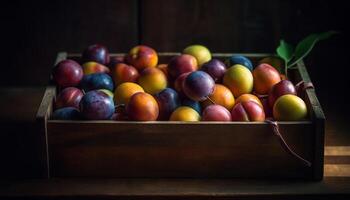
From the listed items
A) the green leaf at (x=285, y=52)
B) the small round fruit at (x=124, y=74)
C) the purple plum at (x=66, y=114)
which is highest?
the green leaf at (x=285, y=52)

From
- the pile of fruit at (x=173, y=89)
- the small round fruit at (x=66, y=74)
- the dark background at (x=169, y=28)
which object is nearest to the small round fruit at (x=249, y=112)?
the pile of fruit at (x=173, y=89)

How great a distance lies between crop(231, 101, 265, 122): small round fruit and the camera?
72.5 inches

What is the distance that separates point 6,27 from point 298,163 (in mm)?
1205

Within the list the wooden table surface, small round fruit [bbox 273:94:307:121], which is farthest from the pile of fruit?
the wooden table surface

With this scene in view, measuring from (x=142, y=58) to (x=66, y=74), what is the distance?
237 millimetres

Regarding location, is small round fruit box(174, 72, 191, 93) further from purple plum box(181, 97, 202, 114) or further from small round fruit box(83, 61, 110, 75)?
small round fruit box(83, 61, 110, 75)

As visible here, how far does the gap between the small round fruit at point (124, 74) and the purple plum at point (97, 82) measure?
0.03 m

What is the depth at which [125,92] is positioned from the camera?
198 cm

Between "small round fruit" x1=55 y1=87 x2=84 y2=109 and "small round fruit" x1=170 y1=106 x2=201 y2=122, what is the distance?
0.27 meters

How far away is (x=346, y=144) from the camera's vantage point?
2033mm

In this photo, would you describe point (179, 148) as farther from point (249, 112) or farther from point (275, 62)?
point (275, 62)

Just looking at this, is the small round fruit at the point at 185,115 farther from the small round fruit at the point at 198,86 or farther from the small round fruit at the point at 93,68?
the small round fruit at the point at 93,68

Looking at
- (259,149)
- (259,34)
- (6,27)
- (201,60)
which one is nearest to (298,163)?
(259,149)

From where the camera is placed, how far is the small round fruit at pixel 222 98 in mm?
1942
